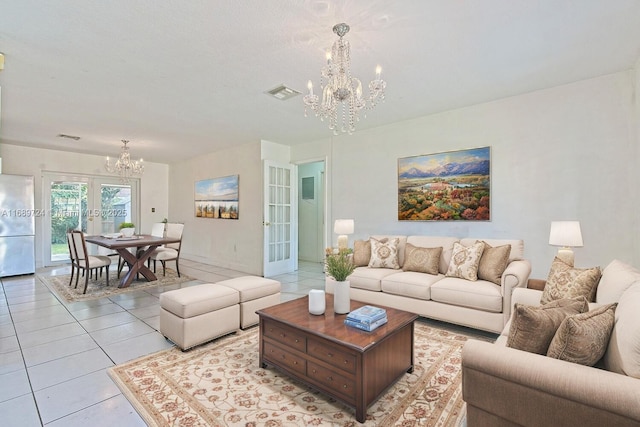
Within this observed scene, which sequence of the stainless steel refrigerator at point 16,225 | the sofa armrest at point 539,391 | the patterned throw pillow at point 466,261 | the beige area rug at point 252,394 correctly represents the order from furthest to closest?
the stainless steel refrigerator at point 16,225 → the patterned throw pillow at point 466,261 → the beige area rug at point 252,394 → the sofa armrest at point 539,391

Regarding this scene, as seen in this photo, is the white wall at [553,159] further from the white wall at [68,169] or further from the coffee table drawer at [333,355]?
the white wall at [68,169]

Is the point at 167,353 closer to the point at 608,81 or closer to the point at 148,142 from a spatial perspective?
the point at 148,142

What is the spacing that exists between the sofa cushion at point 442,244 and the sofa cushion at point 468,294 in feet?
1.28

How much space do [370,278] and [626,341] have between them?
8.17ft

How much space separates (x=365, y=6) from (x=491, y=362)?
2.22 meters

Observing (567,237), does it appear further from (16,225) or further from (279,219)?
(16,225)

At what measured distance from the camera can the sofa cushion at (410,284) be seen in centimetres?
322

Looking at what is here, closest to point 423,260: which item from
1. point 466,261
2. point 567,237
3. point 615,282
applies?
point 466,261

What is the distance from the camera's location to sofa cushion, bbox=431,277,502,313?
111 inches

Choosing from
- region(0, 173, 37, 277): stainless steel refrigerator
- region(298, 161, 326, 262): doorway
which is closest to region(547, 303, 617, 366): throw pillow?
region(298, 161, 326, 262): doorway

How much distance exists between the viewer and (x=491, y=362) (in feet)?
4.32

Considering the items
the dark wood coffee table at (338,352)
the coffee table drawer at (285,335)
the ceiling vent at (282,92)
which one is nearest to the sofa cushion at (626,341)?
the dark wood coffee table at (338,352)

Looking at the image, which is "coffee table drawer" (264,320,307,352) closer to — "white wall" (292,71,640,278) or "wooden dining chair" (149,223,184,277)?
"white wall" (292,71,640,278)

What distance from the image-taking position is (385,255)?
3943mm
